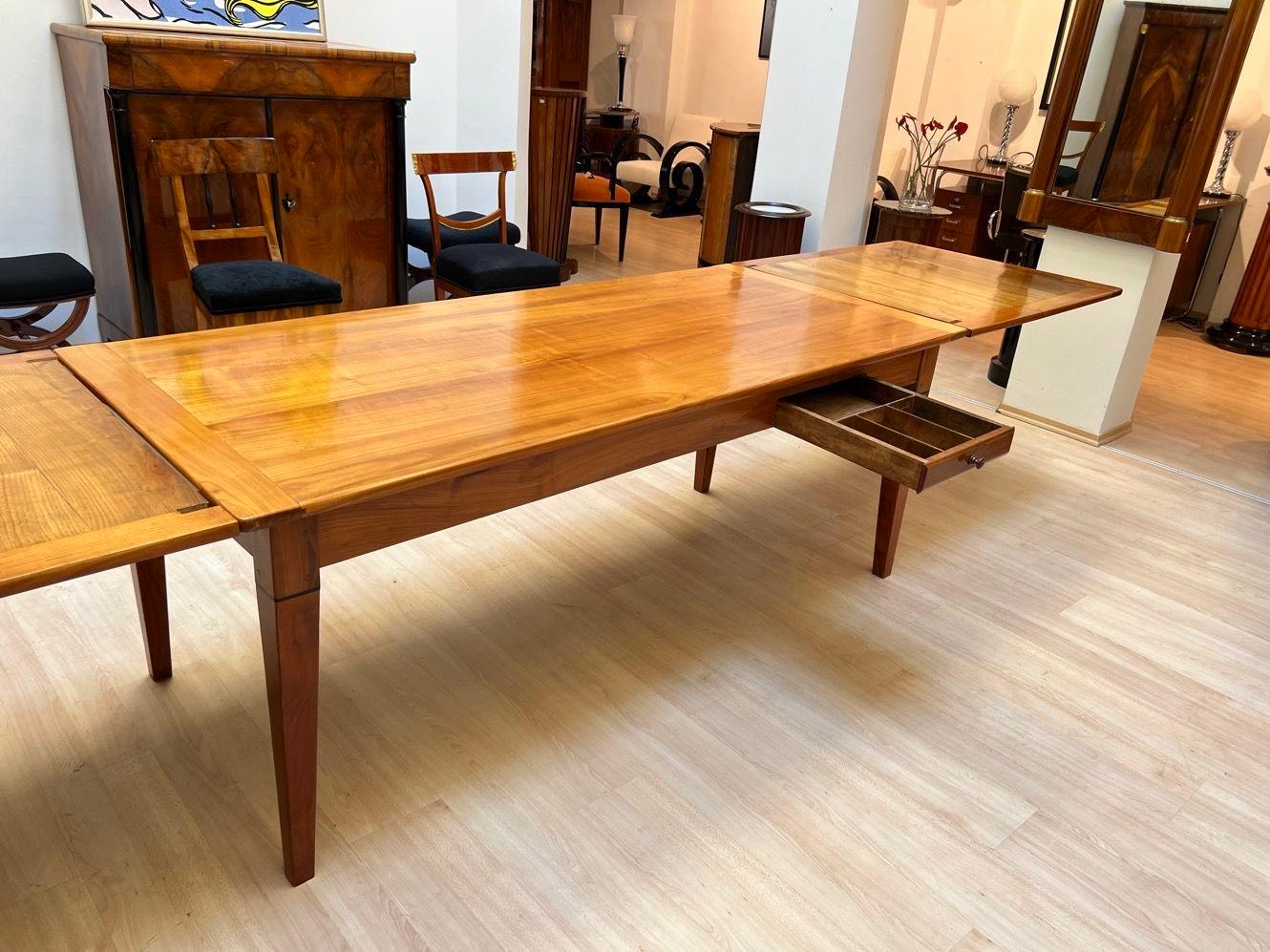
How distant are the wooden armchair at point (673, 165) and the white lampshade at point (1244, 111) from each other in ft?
10.6

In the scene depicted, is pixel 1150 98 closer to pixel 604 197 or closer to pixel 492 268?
pixel 492 268

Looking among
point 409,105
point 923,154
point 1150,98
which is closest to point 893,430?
point 1150,98

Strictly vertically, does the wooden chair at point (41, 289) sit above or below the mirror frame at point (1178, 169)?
below

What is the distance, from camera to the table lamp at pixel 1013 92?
5594 millimetres

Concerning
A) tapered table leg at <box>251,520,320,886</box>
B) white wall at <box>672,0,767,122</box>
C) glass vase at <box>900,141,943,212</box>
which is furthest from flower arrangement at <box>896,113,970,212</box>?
tapered table leg at <box>251,520,320,886</box>

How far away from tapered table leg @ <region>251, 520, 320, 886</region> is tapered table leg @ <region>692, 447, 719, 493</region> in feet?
5.41

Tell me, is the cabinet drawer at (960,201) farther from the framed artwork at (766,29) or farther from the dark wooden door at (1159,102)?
the dark wooden door at (1159,102)

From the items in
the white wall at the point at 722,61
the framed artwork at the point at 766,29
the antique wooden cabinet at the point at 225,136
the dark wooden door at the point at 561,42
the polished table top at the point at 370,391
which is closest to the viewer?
the polished table top at the point at 370,391

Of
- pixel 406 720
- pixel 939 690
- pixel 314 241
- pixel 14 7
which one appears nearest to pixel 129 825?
pixel 406 720

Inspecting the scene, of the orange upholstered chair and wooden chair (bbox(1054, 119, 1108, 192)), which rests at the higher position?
wooden chair (bbox(1054, 119, 1108, 192))

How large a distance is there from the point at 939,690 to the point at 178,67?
2.95 metres

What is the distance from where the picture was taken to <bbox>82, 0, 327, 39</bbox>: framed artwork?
3246mm

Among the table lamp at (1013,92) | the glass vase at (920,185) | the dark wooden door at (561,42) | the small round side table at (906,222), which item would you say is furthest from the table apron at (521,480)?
the dark wooden door at (561,42)

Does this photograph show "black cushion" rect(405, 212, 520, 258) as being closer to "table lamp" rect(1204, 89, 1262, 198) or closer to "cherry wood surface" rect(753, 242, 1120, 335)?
"cherry wood surface" rect(753, 242, 1120, 335)
